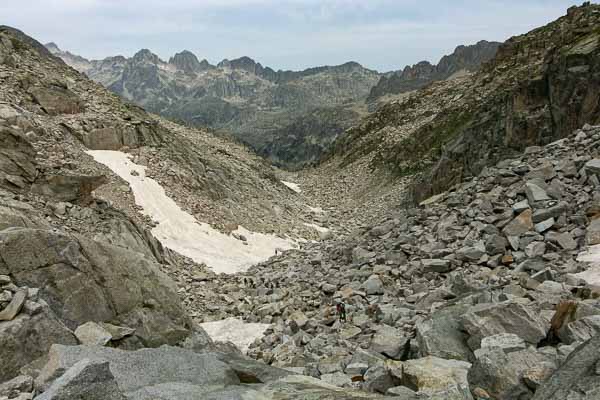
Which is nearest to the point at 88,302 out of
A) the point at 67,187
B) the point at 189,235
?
the point at 67,187

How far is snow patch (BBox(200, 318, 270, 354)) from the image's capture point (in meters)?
16.8

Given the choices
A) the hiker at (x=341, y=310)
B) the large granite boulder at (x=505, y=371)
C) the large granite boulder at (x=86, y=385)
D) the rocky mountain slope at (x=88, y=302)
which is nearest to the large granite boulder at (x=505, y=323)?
the large granite boulder at (x=505, y=371)

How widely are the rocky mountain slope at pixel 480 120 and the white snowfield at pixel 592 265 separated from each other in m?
18.1

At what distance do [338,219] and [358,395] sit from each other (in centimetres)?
4222

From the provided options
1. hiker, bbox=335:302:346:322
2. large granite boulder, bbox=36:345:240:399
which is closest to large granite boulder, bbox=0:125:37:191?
hiker, bbox=335:302:346:322

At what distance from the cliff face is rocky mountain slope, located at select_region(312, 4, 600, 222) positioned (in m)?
0.08

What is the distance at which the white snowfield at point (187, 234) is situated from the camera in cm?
2753

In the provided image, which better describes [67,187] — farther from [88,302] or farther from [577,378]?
[577,378]

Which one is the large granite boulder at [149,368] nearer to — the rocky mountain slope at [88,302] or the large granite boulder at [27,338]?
the rocky mountain slope at [88,302]

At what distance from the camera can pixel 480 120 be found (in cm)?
4406

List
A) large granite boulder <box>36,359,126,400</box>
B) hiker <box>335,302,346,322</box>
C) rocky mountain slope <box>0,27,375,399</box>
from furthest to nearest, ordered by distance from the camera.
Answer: hiker <box>335,302,346,322</box>
rocky mountain slope <box>0,27,375,399</box>
large granite boulder <box>36,359,126,400</box>

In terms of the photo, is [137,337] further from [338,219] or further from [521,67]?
[521,67]

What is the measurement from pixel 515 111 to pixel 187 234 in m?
27.1

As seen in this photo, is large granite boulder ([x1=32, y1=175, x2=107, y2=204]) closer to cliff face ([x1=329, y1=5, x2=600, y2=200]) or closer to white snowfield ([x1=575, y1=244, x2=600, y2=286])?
white snowfield ([x1=575, y1=244, x2=600, y2=286])
